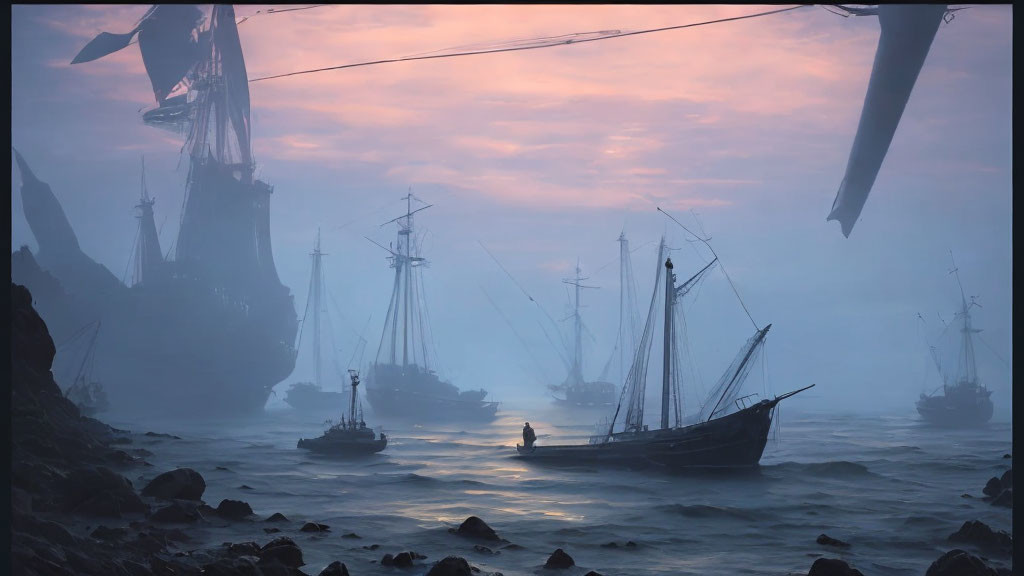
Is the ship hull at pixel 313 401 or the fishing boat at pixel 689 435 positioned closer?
the fishing boat at pixel 689 435

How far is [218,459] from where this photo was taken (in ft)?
96.7

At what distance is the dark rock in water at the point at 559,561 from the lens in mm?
13211

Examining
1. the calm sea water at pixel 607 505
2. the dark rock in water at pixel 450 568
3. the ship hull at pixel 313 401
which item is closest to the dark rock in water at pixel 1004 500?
the calm sea water at pixel 607 505

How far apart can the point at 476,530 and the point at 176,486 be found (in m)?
6.15

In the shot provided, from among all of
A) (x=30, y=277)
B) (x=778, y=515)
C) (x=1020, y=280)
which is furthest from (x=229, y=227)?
(x=1020, y=280)

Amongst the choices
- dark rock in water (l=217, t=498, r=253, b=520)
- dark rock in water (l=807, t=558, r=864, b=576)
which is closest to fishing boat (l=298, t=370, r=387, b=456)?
dark rock in water (l=217, t=498, r=253, b=520)

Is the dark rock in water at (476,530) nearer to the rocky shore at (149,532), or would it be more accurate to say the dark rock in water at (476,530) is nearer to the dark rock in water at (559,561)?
the rocky shore at (149,532)

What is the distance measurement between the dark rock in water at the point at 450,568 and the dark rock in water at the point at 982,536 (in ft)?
32.3

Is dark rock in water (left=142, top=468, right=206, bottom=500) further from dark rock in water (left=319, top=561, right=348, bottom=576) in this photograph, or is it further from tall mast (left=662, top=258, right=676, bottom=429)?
tall mast (left=662, top=258, right=676, bottom=429)

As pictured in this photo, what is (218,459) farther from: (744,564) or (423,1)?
(423,1)

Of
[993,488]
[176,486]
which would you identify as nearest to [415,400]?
[993,488]

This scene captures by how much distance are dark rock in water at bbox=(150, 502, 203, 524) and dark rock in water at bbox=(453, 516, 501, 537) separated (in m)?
4.75

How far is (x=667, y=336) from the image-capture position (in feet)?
91.0

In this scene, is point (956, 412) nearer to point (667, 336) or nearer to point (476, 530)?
point (667, 336)
